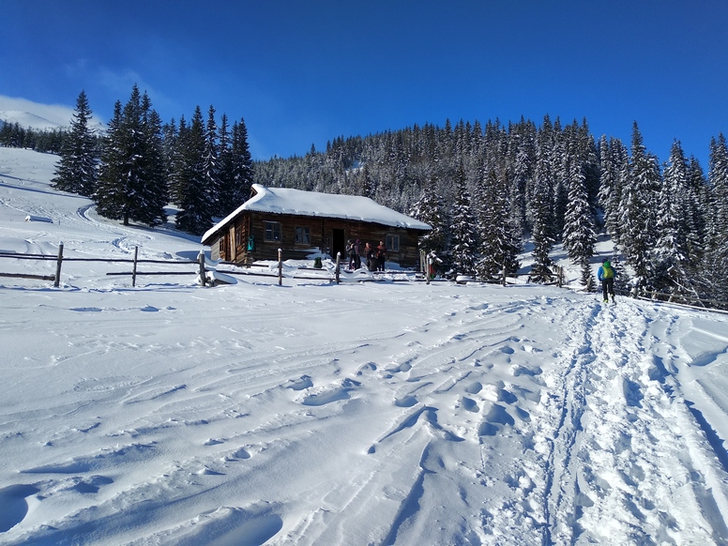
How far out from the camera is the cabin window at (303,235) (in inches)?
1104

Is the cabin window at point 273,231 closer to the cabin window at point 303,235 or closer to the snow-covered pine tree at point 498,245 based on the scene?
the cabin window at point 303,235

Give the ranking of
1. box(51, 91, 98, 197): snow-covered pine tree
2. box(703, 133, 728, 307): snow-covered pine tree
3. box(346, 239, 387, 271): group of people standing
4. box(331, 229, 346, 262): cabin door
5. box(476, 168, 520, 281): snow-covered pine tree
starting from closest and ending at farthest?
box(346, 239, 387, 271): group of people standing, box(331, 229, 346, 262): cabin door, box(703, 133, 728, 307): snow-covered pine tree, box(476, 168, 520, 281): snow-covered pine tree, box(51, 91, 98, 197): snow-covered pine tree

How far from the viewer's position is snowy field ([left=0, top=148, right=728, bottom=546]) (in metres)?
2.80

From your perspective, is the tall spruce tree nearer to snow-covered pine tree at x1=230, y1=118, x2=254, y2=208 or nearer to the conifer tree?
snow-covered pine tree at x1=230, y1=118, x2=254, y2=208

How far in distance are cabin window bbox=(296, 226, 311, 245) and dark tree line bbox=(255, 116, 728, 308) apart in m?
14.3

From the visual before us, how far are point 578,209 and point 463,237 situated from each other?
1807 cm

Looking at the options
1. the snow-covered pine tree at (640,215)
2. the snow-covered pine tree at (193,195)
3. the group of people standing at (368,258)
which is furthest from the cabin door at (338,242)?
the snow-covered pine tree at (640,215)

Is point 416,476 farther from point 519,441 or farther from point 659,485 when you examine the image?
point 659,485

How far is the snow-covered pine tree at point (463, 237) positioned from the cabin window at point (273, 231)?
18.7m

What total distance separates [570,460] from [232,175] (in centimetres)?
5376

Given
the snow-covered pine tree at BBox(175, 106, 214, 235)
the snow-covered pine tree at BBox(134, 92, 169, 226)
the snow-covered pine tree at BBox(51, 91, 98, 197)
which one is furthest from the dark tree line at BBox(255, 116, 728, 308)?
the snow-covered pine tree at BBox(51, 91, 98, 197)

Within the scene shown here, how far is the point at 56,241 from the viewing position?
24.1m

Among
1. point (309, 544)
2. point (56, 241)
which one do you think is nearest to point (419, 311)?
point (309, 544)

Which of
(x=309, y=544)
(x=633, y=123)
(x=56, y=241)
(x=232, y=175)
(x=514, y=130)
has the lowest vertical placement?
(x=309, y=544)
